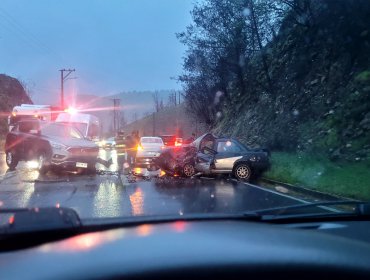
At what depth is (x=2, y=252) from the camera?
2424 mm

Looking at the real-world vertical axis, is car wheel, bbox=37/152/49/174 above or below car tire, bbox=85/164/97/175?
above

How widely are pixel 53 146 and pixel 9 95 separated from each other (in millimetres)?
62800

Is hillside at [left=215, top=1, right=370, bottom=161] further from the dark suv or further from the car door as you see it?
the dark suv

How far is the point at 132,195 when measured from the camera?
523 inches

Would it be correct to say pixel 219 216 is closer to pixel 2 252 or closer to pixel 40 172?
pixel 2 252

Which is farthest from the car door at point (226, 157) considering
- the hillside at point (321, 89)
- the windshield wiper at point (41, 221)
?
the windshield wiper at point (41, 221)

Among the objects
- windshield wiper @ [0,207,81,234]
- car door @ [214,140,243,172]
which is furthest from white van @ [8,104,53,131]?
windshield wiper @ [0,207,81,234]

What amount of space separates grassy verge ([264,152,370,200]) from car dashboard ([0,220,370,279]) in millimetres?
10263

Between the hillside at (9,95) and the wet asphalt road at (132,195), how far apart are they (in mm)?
52549

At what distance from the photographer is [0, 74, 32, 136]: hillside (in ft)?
225

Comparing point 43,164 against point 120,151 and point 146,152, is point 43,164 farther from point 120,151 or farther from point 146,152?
point 146,152

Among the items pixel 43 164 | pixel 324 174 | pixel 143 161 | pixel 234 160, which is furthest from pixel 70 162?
pixel 324 174

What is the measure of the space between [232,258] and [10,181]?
16367 mm

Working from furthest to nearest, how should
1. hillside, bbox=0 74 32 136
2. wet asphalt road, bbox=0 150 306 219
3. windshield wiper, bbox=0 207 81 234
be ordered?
hillside, bbox=0 74 32 136 < wet asphalt road, bbox=0 150 306 219 < windshield wiper, bbox=0 207 81 234
